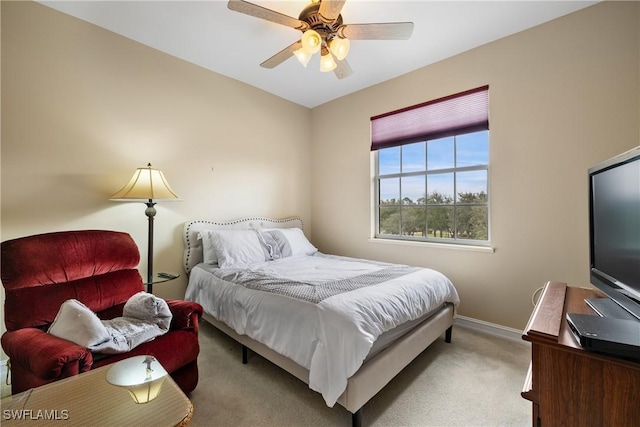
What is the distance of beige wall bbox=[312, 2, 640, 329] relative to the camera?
2.03 m

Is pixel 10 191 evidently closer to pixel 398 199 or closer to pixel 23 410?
pixel 23 410

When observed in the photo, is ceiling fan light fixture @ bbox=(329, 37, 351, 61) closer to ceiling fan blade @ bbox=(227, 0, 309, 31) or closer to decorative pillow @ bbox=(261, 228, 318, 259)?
ceiling fan blade @ bbox=(227, 0, 309, 31)

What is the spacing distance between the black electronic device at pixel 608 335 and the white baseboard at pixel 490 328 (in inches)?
72.4

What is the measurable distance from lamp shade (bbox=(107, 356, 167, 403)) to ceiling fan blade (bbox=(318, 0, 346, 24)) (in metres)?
2.08

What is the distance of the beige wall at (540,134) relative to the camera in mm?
2027

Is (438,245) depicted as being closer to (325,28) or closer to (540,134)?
(540,134)

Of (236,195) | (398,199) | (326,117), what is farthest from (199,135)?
(398,199)

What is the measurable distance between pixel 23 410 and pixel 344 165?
3385 millimetres

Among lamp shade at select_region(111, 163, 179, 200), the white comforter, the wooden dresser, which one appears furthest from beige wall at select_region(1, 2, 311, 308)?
the wooden dresser

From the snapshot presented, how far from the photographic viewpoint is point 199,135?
297 cm

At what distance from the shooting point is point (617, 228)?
3.60ft

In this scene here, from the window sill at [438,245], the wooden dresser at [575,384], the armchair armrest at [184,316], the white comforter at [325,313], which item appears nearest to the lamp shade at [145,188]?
the white comforter at [325,313]

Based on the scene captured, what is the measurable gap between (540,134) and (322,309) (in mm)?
2361

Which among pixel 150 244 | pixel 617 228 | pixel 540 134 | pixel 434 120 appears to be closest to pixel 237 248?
pixel 150 244
